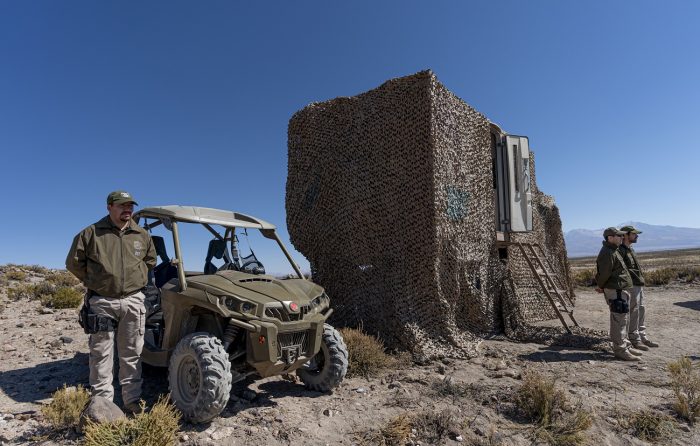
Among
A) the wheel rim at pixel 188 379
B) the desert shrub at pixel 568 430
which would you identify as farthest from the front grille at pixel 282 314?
the desert shrub at pixel 568 430

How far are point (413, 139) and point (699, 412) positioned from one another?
17.0 ft

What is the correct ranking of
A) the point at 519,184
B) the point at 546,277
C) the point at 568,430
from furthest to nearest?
the point at 519,184 → the point at 546,277 → the point at 568,430

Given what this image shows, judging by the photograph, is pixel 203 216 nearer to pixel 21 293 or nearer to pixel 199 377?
pixel 199 377

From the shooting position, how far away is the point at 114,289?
4.21m

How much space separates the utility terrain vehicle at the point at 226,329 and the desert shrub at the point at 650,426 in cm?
307

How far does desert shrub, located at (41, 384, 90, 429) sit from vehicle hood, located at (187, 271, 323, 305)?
1.45 m

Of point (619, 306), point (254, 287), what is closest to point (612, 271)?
point (619, 306)

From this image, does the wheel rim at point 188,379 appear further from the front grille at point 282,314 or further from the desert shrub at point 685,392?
the desert shrub at point 685,392

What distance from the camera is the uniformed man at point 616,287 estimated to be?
690 centimetres

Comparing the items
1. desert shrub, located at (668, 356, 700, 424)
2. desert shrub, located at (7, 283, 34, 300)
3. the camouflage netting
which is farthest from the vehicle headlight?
desert shrub, located at (7, 283, 34, 300)

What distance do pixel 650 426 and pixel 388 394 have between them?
2.72m

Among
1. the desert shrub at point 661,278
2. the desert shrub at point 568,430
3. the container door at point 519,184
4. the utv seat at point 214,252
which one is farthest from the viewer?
the desert shrub at point 661,278

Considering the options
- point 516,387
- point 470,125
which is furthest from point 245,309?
point 470,125

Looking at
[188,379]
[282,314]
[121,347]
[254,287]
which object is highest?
[254,287]
